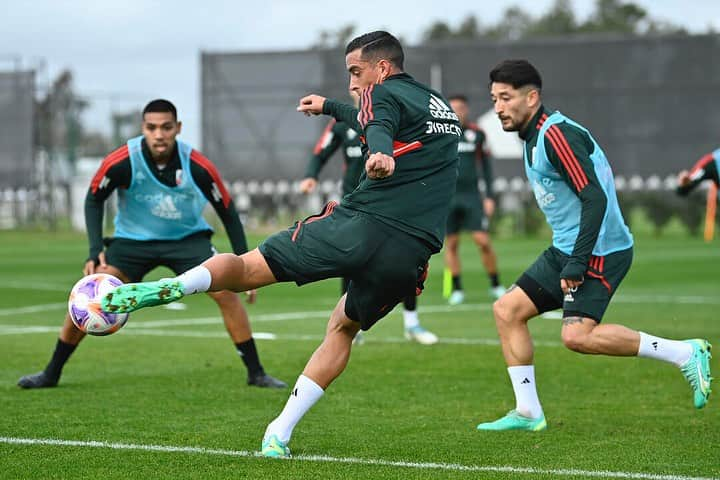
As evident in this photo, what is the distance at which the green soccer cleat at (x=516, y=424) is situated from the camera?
7547 millimetres

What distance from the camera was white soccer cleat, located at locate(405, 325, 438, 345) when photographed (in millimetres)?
11984

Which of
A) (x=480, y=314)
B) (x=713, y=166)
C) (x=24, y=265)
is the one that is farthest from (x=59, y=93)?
(x=713, y=166)

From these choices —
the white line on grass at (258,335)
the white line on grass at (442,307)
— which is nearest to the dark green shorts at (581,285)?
the white line on grass at (258,335)

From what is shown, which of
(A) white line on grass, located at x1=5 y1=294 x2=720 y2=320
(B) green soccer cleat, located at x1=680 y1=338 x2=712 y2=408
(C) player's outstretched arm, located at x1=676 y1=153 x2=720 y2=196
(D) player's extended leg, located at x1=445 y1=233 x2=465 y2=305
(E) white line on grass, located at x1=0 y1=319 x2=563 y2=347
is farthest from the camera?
(D) player's extended leg, located at x1=445 y1=233 x2=465 y2=305

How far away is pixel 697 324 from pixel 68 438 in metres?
8.61

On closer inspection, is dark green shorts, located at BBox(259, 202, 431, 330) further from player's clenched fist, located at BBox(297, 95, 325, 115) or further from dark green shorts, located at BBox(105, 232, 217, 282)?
dark green shorts, located at BBox(105, 232, 217, 282)

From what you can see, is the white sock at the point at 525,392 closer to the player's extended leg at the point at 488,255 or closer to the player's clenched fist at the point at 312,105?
the player's clenched fist at the point at 312,105

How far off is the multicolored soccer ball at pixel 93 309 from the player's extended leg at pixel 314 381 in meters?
1.03

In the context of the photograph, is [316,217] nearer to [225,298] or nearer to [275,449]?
[275,449]

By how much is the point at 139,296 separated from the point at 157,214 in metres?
3.21

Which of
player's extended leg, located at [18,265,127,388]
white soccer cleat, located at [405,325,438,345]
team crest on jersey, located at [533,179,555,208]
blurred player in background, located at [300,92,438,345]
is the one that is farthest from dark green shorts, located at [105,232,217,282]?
white soccer cleat, located at [405,325,438,345]

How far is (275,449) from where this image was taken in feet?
21.6

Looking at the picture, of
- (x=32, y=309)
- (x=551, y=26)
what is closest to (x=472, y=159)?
(x=32, y=309)

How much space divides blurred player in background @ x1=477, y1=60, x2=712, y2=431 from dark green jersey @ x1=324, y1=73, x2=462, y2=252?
908 millimetres
